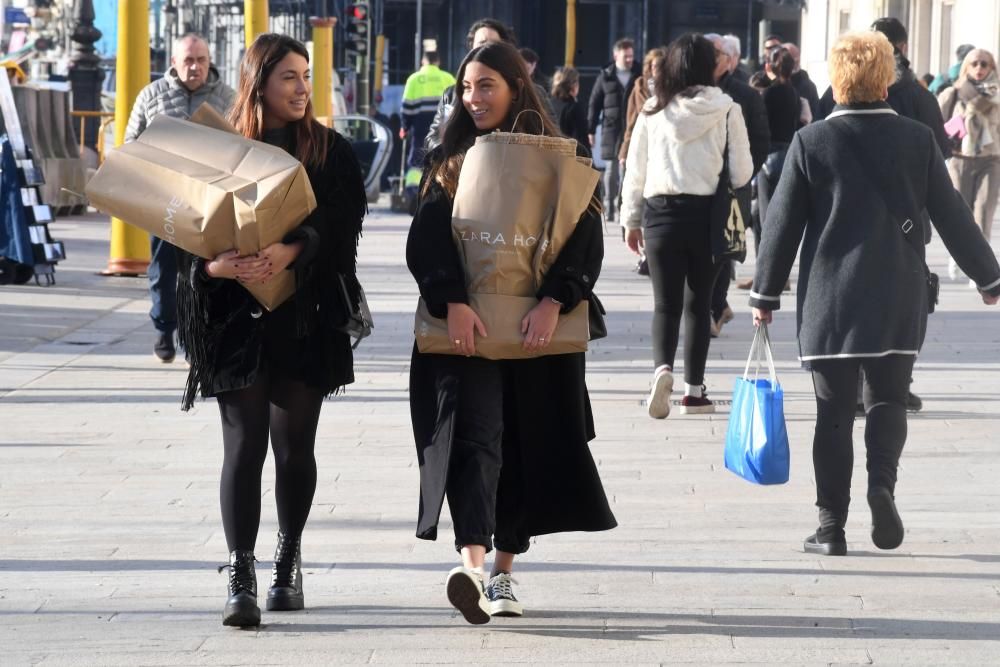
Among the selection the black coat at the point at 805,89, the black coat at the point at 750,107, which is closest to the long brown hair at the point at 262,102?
the black coat at the point at 750,107

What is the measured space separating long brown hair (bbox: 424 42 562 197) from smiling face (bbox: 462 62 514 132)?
0.01 metres

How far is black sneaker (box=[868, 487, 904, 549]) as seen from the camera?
6016 mm

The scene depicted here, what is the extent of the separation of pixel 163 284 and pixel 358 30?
22189mm

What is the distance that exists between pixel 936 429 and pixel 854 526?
7.27 ft

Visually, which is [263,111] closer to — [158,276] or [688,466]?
[688,466]

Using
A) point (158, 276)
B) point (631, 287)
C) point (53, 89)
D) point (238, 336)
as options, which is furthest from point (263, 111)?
point (53, 89)

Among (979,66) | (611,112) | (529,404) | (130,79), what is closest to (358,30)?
(611,112)

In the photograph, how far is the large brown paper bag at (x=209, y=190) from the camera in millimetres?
4945

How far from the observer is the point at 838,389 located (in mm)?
6098

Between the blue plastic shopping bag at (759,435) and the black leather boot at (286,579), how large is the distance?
157cm

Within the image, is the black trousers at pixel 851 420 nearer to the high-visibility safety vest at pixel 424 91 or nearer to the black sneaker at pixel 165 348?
the black sneaker at pixel 165 348

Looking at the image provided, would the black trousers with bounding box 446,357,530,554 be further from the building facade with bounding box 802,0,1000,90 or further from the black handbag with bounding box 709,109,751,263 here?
the building facade with bounding box 802,0,1000,90

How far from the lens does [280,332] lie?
17.1ft

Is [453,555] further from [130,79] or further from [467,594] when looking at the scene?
[130,79]
